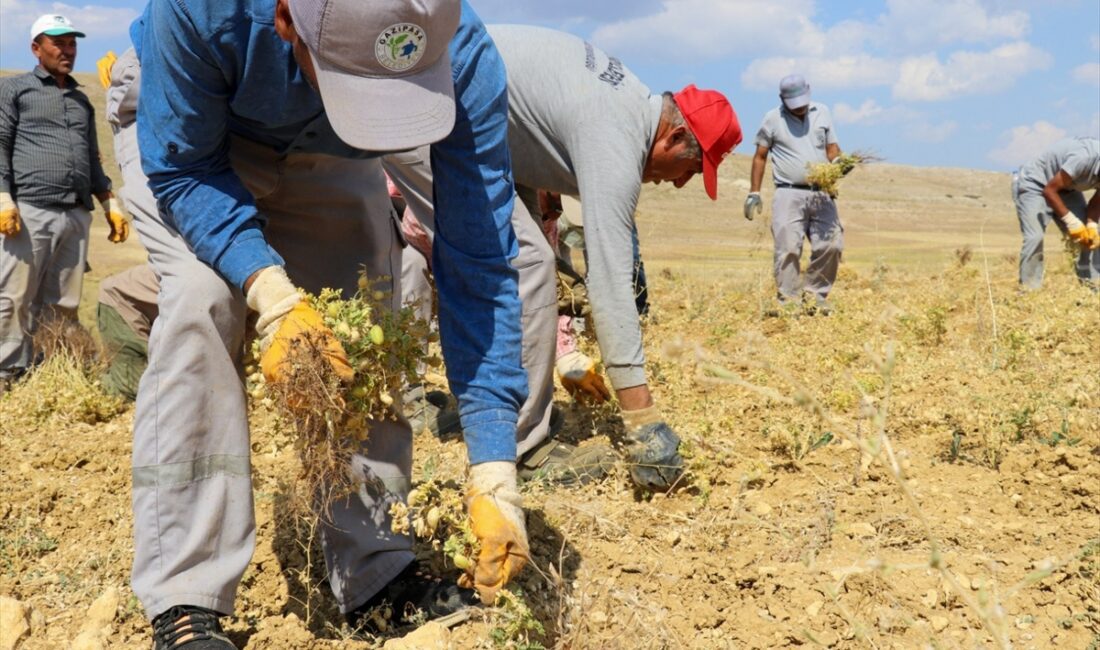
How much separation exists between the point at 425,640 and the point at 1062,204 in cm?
720

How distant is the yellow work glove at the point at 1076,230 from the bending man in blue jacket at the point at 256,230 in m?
6.87

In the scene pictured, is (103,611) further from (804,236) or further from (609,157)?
(804,236)

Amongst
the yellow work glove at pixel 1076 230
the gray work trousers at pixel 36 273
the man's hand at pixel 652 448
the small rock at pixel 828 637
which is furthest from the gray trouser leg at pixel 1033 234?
the gray work trousers at pixel 36 273

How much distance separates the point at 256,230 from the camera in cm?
216

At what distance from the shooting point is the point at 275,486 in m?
3.36

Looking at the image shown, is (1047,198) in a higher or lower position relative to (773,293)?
higher

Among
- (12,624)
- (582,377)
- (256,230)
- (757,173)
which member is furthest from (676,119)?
(757,173)

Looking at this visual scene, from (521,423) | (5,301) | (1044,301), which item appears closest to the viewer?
(521,423)

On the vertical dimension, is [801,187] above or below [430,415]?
above

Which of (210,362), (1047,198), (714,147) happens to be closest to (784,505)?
(714,147)

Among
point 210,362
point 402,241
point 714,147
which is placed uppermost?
point 714,147

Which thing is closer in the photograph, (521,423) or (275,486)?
(275,486)

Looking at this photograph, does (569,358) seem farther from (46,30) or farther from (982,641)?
(46,30)

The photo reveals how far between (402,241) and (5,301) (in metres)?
3.95
